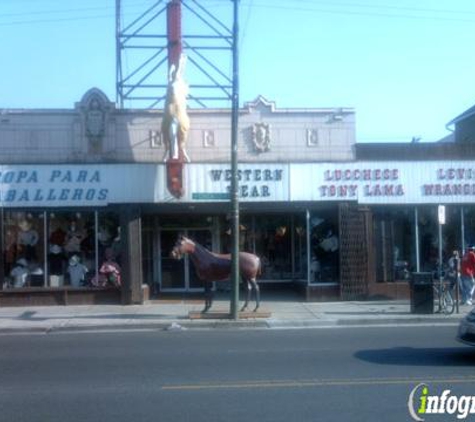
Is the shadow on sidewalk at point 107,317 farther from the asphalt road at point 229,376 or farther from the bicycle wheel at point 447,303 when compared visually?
the bicycle wheel at point 447,303

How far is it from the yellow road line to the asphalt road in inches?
0.5

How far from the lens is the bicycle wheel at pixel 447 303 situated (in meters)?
20.6

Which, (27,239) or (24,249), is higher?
(27,239)

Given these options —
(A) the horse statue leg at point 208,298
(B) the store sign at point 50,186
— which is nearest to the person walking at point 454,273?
(A) the horse statue leg at point 208,298

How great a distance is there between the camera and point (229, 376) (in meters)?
11.5

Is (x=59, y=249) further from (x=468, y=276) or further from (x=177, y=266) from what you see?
(x=468, y=276)

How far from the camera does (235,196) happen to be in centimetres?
1983

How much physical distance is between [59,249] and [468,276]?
1138 centimetres

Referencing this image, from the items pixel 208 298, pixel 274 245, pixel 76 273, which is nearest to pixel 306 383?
pixel 208 298

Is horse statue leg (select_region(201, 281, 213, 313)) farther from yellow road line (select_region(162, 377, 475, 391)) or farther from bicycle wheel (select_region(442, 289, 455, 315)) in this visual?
yellow road line (select_region(162, 377, 475, 391))

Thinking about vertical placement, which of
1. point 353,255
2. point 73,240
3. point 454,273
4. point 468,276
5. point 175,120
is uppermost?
point 175,120

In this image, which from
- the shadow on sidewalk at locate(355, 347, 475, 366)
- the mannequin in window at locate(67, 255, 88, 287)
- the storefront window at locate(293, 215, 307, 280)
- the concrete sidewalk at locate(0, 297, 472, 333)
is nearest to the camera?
the shadow on sidewalk at locate(355, 347, 475, 366)

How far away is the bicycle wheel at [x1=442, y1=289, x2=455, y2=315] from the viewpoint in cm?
2056

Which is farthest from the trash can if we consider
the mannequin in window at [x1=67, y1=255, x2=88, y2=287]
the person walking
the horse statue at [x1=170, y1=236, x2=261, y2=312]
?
the mannequin in window at [x1=67, y1=255, x2=88, y2=287]
